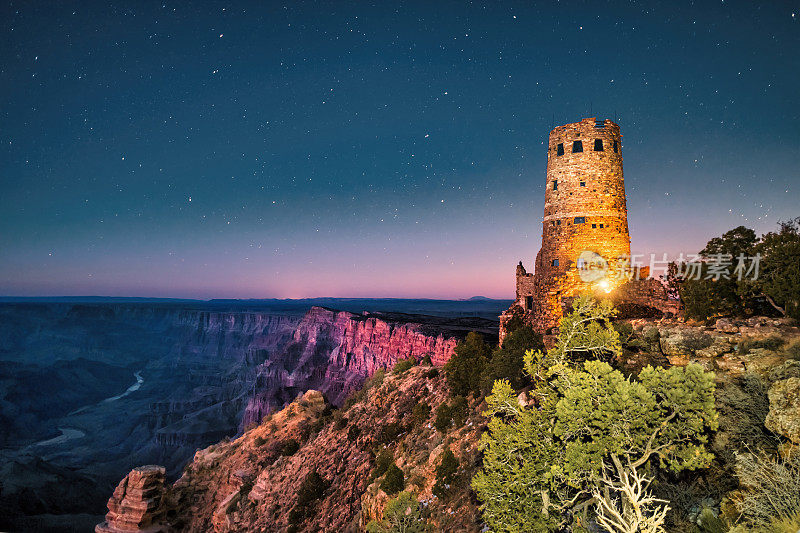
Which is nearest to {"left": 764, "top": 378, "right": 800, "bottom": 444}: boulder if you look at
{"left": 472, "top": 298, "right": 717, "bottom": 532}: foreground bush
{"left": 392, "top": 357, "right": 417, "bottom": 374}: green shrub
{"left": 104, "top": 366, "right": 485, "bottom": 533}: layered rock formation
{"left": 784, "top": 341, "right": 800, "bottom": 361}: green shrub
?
{"left": 472, "top": 298, "right": 717, "bottom": 532}: foreground bush

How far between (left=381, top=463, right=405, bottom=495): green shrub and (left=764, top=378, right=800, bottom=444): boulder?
691 inches

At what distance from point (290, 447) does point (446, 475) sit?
23.0 m

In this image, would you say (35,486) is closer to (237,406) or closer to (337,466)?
(237,406)

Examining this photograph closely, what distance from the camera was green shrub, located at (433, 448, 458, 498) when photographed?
21.2 m

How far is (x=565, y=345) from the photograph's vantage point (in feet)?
53.9

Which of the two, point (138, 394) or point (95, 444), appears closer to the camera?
point (95, 444)

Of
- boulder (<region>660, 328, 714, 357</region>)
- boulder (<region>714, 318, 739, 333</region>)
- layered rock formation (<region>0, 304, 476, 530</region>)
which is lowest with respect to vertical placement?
layered rock formation (<region>0, 304, 476, 530</region>)

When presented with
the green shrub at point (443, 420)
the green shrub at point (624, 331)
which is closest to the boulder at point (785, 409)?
the green shrub at point (624, 331)

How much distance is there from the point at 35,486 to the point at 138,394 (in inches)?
3807

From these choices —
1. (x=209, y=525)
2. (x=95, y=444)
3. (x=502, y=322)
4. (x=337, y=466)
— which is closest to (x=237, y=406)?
(x=95, y=444)

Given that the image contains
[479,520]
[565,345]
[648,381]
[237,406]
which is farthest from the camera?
[237,406]

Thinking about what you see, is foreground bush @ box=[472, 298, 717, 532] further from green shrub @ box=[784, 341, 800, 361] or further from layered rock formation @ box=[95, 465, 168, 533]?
layered rock formation @ box=[95, 465, 168, 533]

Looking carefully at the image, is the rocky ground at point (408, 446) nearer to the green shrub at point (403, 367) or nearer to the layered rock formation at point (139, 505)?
the layered rock formation at point (139, 505)

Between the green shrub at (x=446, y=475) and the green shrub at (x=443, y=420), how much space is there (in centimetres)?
466
